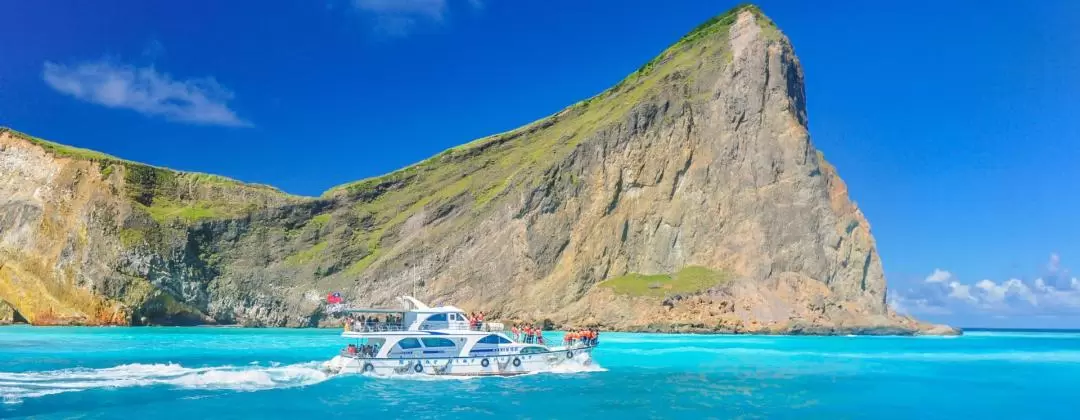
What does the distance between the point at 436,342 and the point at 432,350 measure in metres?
0.46

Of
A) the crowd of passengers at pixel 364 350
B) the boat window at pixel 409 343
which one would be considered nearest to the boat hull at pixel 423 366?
the crowd of passengers at pixel 364 350

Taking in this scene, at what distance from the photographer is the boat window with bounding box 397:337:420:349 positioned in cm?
3912

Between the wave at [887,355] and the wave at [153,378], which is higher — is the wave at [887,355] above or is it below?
above

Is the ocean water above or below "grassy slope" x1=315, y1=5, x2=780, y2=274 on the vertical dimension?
below

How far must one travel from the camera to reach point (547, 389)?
3338 centimetres

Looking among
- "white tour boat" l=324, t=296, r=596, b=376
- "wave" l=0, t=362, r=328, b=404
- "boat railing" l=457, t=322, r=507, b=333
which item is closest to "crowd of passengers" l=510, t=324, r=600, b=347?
"boat railing" l=457, t=322, r=507, b=333

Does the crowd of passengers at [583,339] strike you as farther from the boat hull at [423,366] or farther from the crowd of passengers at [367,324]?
the crowd of passengers at [367,324]

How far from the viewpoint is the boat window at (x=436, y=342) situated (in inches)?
1542

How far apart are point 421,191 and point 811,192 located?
63.0m

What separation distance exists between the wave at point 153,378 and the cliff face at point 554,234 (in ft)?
211

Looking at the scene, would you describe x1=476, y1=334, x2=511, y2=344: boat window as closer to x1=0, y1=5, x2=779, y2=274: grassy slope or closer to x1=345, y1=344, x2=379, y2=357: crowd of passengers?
x1=345, y1=344, x2=379, y2=357: crowd of passengers

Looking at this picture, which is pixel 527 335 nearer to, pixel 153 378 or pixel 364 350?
pixel 364 350

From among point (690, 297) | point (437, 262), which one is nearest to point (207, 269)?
point (437, 262)

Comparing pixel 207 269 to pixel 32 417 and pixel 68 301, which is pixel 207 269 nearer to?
pixel 68 301
